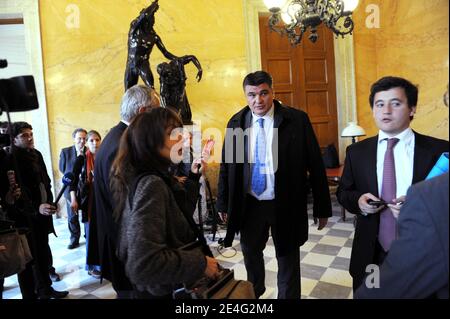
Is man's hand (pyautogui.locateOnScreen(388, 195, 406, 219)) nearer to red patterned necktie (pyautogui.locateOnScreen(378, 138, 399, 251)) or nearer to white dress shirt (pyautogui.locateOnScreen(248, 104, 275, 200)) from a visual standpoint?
red patterned necktie (pyautogui.locateOnScreen(378, 138, 399, 251))

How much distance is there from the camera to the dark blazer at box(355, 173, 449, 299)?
0.72 m

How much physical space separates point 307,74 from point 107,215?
20.0ft

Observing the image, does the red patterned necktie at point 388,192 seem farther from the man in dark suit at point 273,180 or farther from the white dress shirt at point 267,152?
the white dress shirt at point 267,152

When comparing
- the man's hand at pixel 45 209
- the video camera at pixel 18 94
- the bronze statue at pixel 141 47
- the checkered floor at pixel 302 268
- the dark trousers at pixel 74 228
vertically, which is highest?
the bronze statue at pixel 141 47

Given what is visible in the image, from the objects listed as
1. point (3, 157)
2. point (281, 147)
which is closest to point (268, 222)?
point (281, 147)

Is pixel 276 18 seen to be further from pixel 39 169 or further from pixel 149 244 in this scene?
pixel 149 244

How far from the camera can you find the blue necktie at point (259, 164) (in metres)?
2.30

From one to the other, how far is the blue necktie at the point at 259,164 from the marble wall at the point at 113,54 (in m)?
4.03

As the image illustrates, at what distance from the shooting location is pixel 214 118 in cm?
633

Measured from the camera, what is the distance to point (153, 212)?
117cm

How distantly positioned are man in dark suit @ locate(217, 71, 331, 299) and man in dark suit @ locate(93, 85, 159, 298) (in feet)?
2.51

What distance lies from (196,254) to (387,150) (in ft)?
3.49

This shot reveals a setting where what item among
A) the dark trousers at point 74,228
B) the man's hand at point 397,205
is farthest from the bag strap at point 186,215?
the dark trousers at point 74,228

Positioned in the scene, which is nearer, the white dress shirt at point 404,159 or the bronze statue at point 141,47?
the white dress shirt at point 404,159
